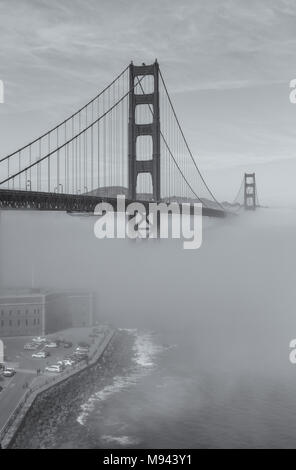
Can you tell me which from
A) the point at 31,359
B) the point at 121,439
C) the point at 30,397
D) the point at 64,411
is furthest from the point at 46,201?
the point at 31,359

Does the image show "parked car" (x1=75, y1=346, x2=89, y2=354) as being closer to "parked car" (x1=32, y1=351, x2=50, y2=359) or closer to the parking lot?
the parking lot

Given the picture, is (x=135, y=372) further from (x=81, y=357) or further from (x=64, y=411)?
(x=64, y=411)

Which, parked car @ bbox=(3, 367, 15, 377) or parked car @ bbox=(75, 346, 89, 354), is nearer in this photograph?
parked car @ bbox=(3, 367, 15, 377)

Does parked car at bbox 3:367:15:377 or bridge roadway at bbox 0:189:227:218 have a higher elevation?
bridge roadway at bbox 0:189:227:218

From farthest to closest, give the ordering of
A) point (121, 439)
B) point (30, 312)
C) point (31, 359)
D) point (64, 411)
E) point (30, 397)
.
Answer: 1. point (30, 312)
2. point (31, 359)
3. point (64, 411)
4. point (30, 397)
5. point (121, 439)

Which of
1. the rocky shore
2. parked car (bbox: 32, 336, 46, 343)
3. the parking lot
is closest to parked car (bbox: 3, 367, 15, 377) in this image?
the parking lot
